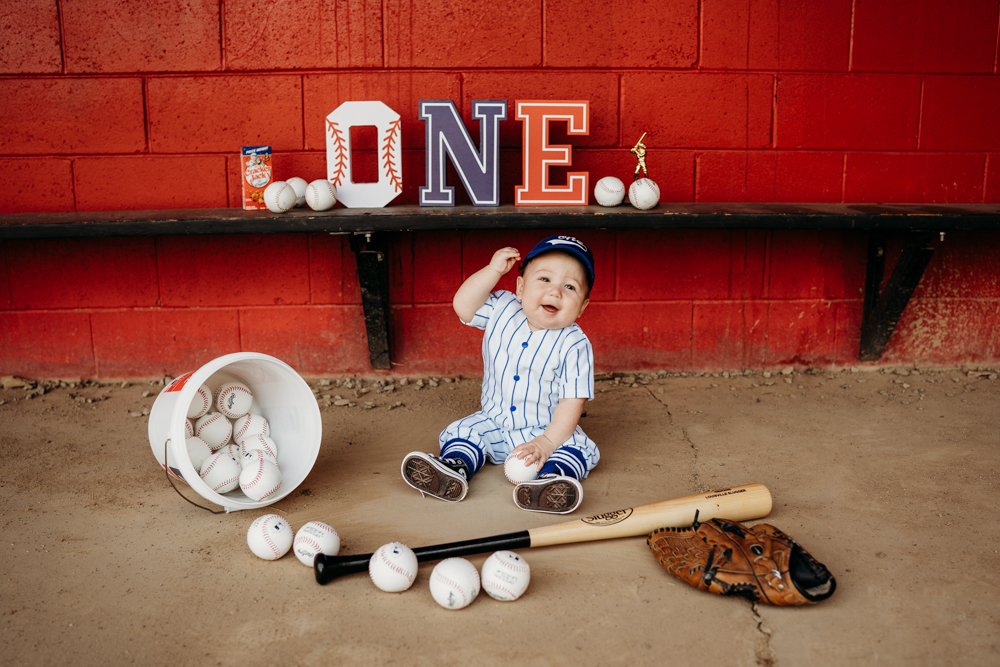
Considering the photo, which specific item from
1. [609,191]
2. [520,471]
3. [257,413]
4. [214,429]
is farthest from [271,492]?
[609,191]

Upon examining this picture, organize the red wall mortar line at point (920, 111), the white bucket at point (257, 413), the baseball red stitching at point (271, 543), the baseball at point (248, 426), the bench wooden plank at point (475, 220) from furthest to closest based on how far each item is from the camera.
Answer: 1. the red wall mortar line at point (920, 111)
2. the bench wooden plank at point (475, 220)
3. the baseball at point (248, 426)
4. the white bucket at point (257, 413)
5. the baseball red stitching at point (271, 543)

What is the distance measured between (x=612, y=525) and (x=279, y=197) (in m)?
1.92

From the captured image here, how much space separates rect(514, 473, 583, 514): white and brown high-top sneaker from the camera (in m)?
2.43

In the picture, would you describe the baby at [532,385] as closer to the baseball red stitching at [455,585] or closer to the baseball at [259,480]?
the baseball at [259,480]

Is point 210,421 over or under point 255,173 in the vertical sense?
under

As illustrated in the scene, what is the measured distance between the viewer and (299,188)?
11.0 ft

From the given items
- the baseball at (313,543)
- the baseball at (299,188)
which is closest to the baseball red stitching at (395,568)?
the baseball at (313,543)

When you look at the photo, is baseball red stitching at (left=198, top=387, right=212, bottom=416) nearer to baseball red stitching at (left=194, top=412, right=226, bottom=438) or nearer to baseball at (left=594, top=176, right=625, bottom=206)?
baseball red stitching at (left=194, top=412, right=226, bottom=438)

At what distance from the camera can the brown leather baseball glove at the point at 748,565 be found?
1.92 m

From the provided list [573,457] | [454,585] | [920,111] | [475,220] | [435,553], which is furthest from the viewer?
[920,111]

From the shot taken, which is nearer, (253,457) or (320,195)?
(253,457)

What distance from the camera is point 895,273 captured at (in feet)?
12.1

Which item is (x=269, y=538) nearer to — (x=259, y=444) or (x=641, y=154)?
(x=259, y=444)

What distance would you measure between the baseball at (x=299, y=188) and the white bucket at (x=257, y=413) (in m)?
0.93
